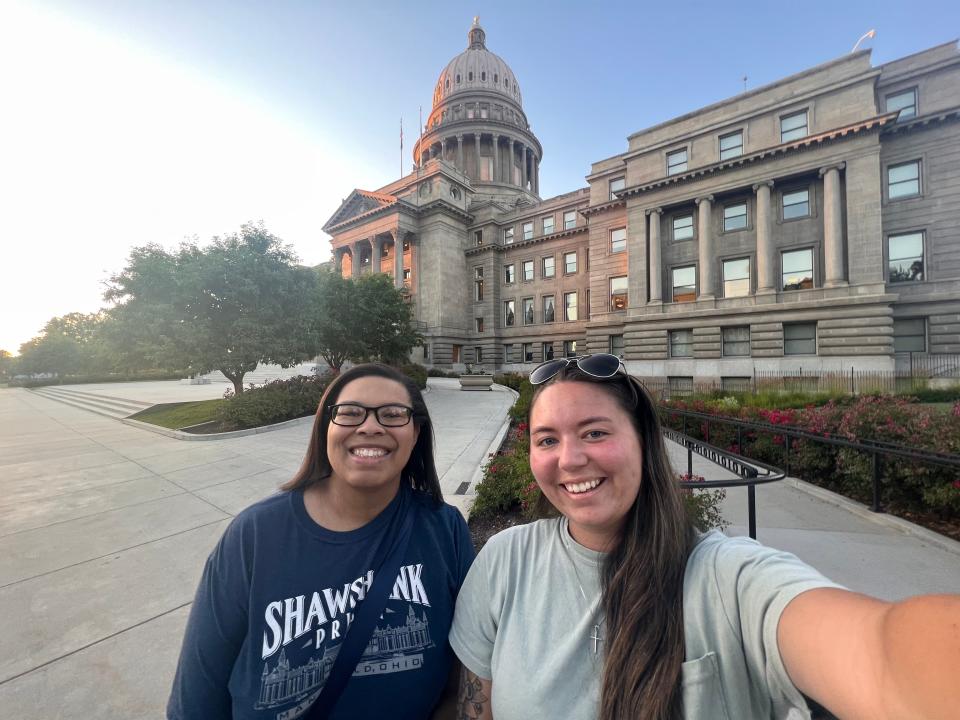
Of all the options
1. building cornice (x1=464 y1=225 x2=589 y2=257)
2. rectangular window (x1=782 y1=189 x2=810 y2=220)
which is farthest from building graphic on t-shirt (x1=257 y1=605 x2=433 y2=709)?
building cornice (x1=464 y1=225 x2=589 y2=257)

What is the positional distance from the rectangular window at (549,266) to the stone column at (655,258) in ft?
38.5

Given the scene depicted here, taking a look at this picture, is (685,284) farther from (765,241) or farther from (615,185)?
(615,185)

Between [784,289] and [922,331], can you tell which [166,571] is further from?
[922,331]

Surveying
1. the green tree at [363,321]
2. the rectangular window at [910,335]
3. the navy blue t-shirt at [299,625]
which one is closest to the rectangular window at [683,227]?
the rectangular window at [910,335]

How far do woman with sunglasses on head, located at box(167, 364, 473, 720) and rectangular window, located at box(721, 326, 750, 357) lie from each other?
26106 mm

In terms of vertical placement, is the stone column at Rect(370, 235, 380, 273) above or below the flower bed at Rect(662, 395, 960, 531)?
above

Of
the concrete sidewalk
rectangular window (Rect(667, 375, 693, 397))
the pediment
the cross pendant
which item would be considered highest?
the pediment

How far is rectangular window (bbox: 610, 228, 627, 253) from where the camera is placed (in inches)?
1193

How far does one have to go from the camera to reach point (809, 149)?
2111 centimetres

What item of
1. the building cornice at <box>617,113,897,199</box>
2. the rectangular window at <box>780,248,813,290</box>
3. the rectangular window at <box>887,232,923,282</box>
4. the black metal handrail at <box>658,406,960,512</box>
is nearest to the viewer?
the black metal handrail at <box>658,406,960,512</box>

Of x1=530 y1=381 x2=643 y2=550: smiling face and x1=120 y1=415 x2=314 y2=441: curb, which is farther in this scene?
x1=120 y1=415 x2=314 y2=441: curb

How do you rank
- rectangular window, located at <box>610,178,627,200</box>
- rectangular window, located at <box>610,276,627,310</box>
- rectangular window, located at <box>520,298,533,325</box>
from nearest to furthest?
rectangular window, located at <box>610,178,627,200</box> < rectangular window, located at <box>610,276,627,310</box> < rectangular window, located at <box>520,298,533,325</box>

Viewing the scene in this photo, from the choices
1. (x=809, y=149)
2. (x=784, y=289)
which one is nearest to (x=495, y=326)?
(x=784, y=289)

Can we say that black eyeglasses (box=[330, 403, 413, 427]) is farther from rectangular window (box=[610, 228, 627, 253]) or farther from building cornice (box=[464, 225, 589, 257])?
building cornice (box=[464, 225, 589, 257])
